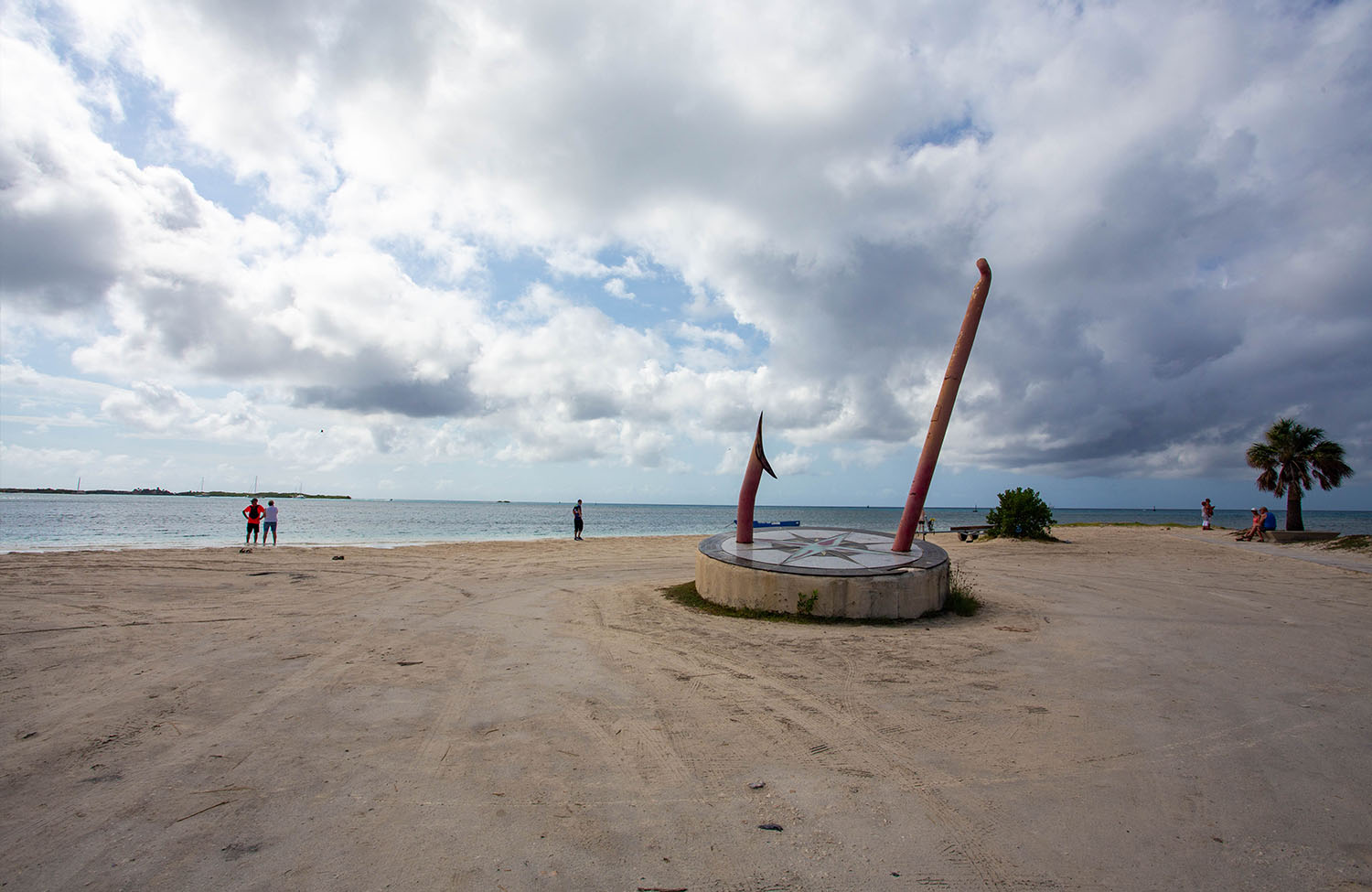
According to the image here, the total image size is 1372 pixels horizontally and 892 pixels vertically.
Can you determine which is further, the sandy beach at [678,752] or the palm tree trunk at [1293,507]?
the palm tree trunk at [1293,507]

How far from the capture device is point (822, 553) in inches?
419

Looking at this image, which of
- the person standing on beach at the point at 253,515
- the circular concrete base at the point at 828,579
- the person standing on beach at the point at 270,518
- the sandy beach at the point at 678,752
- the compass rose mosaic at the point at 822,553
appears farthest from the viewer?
the person standing on beach at the point at 253,515

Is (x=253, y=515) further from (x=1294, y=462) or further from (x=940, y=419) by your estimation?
(x=1294, y=462)

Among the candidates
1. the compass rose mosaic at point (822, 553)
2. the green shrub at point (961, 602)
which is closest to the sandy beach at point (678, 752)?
the green shrub at point (961, 602)

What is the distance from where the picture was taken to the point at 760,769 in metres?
4.12

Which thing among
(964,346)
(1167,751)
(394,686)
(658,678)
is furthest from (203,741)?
(964,346)

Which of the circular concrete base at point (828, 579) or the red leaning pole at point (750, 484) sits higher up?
the red leaning pole at point (750, 484)

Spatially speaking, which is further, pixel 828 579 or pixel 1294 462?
pixel 1294 462

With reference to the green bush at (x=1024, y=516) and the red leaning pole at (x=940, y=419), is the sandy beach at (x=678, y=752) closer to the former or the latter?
the red leaning pole at (x=940, y=419)

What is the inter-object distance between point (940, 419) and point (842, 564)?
10.6ft

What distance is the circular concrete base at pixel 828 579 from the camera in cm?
888

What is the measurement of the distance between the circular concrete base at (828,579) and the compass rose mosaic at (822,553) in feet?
0.05

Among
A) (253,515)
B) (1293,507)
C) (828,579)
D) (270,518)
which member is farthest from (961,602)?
(1293,507)

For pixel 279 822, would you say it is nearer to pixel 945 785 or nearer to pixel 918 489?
pixel 945 785
